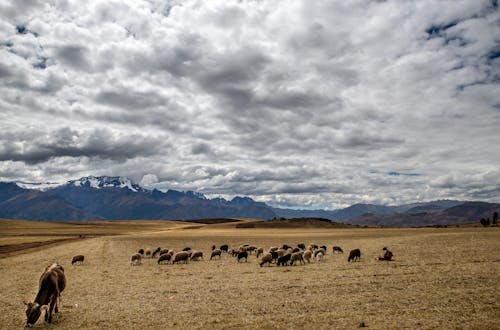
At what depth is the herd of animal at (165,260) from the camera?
1457 centimetres

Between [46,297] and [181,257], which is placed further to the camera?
[181,257]

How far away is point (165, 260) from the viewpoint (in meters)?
37.6

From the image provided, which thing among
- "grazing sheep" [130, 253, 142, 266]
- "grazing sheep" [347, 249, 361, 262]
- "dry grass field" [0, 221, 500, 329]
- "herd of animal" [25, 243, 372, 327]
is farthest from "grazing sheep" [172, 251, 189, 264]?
"grazing sheep" [347, 249, 361, 262]

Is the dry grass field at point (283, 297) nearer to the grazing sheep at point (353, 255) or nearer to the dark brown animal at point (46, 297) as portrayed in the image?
the dark brown animal at point (46, 297)

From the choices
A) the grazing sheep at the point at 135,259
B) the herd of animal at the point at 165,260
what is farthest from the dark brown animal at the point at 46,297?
the grazing sheep at the point at 135,259

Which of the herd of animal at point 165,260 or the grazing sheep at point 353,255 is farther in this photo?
the grazing sheep at point 353,255

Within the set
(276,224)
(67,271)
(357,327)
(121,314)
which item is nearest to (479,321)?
(357,327)

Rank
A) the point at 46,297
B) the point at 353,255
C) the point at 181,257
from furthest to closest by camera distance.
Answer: the point at 181,257 < the point at 353,255 < the point at 46,297

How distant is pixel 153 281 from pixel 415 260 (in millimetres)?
20042

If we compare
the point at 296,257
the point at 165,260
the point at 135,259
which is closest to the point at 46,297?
the point at 135,259

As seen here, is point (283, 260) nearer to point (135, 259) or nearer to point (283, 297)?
point (283, 297)

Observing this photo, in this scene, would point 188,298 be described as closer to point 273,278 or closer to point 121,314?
point 121,314

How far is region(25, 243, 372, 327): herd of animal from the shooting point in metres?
14.6

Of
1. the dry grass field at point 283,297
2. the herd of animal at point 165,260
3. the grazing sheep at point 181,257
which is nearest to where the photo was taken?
the dry grass field at point 283,297
